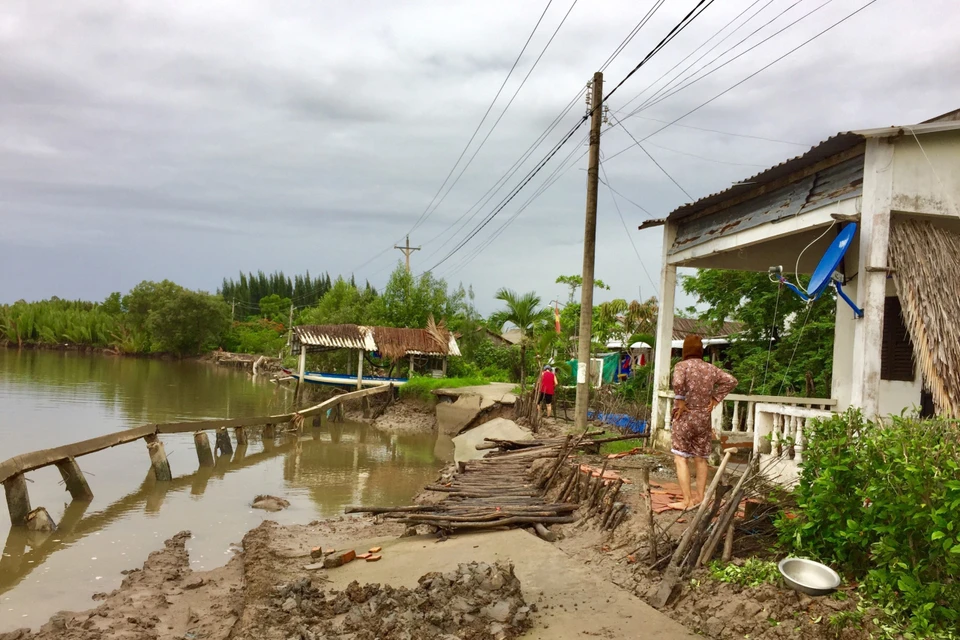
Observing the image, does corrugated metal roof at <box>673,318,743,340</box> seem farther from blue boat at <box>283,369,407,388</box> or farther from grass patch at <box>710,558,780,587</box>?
grass patch at <box>710,558,780,587</box>

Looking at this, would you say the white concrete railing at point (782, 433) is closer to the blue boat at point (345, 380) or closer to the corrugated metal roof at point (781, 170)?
the corrugated metal roof at point (781, 170)

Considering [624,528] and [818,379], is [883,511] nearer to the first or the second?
A: [624,528]

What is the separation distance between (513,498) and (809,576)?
188 inches

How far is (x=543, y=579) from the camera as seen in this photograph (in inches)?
242

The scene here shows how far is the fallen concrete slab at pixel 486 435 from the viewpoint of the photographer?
1638 cm

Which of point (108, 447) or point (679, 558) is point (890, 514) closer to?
point (679, 558)

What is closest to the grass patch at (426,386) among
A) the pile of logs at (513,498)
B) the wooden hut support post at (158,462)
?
the wooden hut support post at (158,462)

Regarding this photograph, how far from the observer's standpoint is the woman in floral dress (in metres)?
7.09

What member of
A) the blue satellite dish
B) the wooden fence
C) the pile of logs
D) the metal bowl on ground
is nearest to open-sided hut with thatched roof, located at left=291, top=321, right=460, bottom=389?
the wooden fence

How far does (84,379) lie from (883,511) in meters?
43.4

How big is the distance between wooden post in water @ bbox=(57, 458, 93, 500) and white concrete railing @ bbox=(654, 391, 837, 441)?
391 inches

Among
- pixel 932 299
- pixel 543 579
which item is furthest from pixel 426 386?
pixel 932 299

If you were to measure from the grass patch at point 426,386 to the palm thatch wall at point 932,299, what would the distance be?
19334 mm

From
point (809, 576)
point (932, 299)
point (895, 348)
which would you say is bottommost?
point (809, 576)
